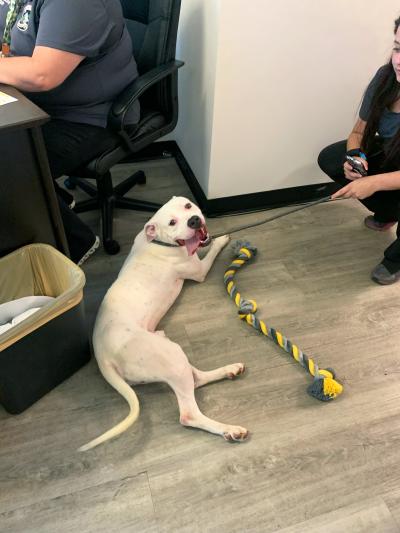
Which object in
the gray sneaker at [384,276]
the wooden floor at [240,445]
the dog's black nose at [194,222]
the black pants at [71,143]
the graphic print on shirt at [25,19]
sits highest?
the graphic print on shirt at [25,19]

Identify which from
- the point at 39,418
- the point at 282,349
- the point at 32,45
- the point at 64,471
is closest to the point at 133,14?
the point at 32,45

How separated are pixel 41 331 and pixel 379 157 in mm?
1580

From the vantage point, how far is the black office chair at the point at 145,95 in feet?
5.00

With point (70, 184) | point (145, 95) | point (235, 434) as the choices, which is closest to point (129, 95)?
point (145, 95)

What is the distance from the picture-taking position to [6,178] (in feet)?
3.90

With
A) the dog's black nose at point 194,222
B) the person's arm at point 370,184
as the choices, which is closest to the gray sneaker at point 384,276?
the person's arm at point 370,184

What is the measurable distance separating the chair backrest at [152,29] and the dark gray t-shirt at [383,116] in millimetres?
842

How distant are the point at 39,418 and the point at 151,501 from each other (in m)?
0.45

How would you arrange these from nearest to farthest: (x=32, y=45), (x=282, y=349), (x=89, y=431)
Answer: (x=89, y=431) → (x=32, y=45) → (x=282, y=349)

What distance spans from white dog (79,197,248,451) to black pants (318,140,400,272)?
2.66 feet

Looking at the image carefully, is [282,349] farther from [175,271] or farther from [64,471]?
[64,471]

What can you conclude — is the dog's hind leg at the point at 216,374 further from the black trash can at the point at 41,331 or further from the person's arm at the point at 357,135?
the person's arm at the point at 357,135

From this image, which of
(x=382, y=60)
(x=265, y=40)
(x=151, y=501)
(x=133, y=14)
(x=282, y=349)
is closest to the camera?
(x=151, y=501)

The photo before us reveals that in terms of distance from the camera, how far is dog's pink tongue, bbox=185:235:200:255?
4.83ft
